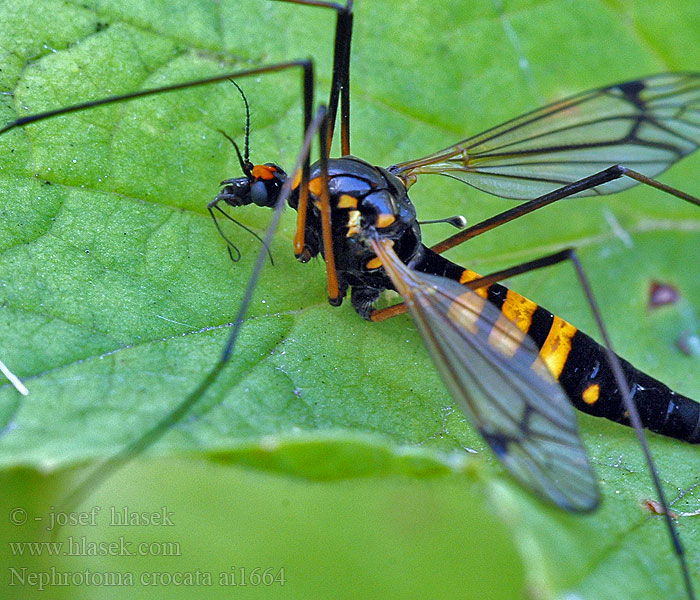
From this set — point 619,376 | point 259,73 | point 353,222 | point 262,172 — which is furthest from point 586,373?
point 259,73

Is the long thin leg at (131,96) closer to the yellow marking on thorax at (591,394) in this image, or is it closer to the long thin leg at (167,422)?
the long thin leg at (167,422)

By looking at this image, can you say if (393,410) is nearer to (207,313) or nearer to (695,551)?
(207,313)

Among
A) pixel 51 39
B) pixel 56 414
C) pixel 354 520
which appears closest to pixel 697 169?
pixel 354 520

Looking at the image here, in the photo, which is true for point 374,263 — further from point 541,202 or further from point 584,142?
point 584,142

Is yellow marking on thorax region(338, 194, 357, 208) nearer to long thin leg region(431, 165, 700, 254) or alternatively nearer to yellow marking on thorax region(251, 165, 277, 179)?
yellow marking on thorax region(251, 165, 277, 179)

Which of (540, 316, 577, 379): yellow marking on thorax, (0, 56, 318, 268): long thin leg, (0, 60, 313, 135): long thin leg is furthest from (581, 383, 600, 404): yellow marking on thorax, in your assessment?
(0, 60, 313, 135): long thin leg

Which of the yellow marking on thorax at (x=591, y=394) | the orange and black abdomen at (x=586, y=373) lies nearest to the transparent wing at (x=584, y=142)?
the orange and black abdomen at (x=586, y=373)
